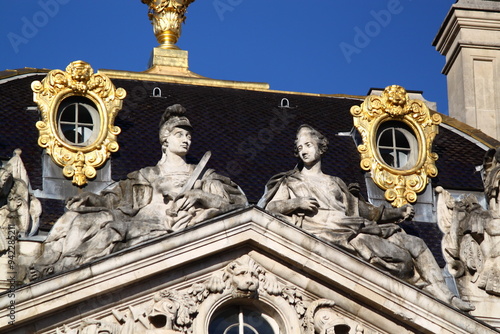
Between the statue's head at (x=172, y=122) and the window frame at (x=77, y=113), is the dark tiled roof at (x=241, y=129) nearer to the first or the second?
the window frame at (x=77, y=113)

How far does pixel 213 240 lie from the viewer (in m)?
37.5

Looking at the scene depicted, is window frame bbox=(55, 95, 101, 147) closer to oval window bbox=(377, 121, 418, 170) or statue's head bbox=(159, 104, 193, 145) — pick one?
statue's head bbox=(159, 104, 193, 145)

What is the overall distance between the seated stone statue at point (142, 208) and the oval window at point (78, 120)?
3.61m

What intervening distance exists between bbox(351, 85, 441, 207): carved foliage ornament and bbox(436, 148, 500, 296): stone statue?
169cm

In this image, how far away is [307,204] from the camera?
3869 cm

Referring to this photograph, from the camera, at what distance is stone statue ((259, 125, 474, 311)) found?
127 feet

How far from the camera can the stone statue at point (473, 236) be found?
4069 centimetres

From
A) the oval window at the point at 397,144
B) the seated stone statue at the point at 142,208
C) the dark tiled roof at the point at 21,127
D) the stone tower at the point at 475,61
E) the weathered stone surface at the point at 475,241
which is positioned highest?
the stone tower at the point at 475,61

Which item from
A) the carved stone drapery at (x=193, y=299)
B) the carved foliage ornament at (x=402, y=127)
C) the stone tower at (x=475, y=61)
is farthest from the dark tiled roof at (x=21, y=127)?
the stone tower at (x=475, y=61)

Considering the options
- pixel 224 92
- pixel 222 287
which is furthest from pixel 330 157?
pixel 222 287

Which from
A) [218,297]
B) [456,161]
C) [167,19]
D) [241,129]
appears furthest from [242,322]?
[167,19]

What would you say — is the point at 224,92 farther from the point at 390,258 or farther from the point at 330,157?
the point at 390,258

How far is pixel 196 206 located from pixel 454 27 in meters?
13.7

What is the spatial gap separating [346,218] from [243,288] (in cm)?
254
